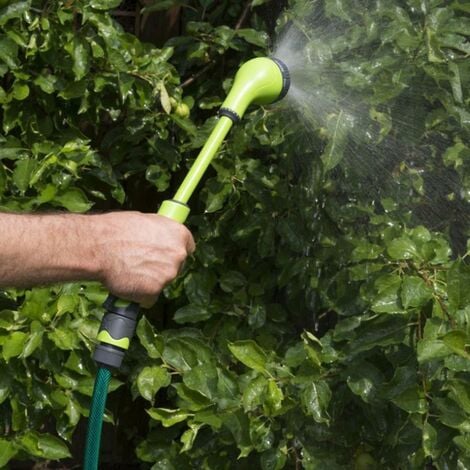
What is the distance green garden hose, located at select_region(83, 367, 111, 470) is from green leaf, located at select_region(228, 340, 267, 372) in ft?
1.28

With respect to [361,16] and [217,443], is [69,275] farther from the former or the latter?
[361,16]

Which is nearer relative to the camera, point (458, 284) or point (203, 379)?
point (458, 284)

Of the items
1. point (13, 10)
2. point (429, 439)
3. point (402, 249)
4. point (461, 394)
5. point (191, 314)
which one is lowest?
point (191, 314)

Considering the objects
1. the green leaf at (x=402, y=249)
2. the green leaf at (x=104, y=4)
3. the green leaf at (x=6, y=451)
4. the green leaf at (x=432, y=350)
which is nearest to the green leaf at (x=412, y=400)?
the green leaf at (x=432, y=350)

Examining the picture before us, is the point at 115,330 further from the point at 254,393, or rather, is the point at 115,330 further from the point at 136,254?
the point at 254,393

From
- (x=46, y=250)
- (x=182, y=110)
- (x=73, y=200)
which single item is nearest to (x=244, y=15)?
(x=182, y=110)

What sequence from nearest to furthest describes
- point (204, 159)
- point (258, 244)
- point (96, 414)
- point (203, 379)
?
1. point (96, 414)
2. point (204, 159)
3. point (203, 379)
4. point (258, 244)

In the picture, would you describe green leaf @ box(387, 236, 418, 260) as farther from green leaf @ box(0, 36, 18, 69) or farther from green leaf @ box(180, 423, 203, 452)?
green leaf @ box(0, 36, 18, 69)

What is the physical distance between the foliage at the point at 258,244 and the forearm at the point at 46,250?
0.51m

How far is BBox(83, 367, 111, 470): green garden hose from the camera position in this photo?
163cm

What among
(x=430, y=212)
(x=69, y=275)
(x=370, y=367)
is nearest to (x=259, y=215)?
(x=430, y=212)

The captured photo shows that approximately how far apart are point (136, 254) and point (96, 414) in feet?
0.95

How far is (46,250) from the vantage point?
157 cm

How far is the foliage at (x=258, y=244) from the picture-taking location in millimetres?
1916
